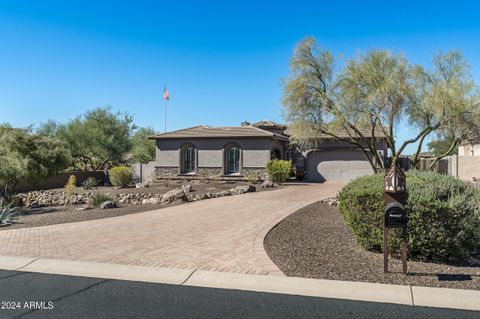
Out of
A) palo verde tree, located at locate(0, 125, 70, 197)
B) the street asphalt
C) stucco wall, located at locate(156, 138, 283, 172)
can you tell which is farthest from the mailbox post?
stucco wall, located at locate(156, 138, 283, 172)

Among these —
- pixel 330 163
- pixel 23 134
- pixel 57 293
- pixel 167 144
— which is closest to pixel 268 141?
pixel 330 163

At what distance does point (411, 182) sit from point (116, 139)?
3831cm

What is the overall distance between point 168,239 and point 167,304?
4.55 meters

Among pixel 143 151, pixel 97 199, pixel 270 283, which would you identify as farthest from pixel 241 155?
pixel 270 283

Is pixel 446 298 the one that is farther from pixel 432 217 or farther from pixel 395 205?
pixel 432 217

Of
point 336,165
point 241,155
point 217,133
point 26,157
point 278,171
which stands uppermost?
point 217,133

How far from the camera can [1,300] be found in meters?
5.77

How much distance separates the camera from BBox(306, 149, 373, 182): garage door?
32344 millimetres

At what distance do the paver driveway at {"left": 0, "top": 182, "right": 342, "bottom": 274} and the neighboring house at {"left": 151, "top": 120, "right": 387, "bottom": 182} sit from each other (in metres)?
16.2

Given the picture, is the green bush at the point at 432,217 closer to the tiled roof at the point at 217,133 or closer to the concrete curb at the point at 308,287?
the concrete curb at the point at 308,287

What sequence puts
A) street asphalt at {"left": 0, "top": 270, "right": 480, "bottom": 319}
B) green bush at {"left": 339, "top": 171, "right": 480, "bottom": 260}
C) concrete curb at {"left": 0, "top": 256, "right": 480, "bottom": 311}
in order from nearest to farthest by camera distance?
1. street asphalt at {"left": 0, "top": 270, "right": 480, "bottom": 319}
2. concrete curb at {"left": 0, "top": 256, "right": 480, "bottom": 311}
3. green bush at {"left": 339, "top": 171, "right": 480, "bottom": 260}

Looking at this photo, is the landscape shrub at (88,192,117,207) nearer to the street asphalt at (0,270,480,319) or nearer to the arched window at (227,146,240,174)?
the street asphalt at (0,270,480,319)

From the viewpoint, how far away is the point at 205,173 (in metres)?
33.2

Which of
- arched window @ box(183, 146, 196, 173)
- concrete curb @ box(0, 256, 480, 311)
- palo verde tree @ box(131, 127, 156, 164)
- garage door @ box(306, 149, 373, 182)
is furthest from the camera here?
palo verde tree @ box(131, 127, 156, 164)
